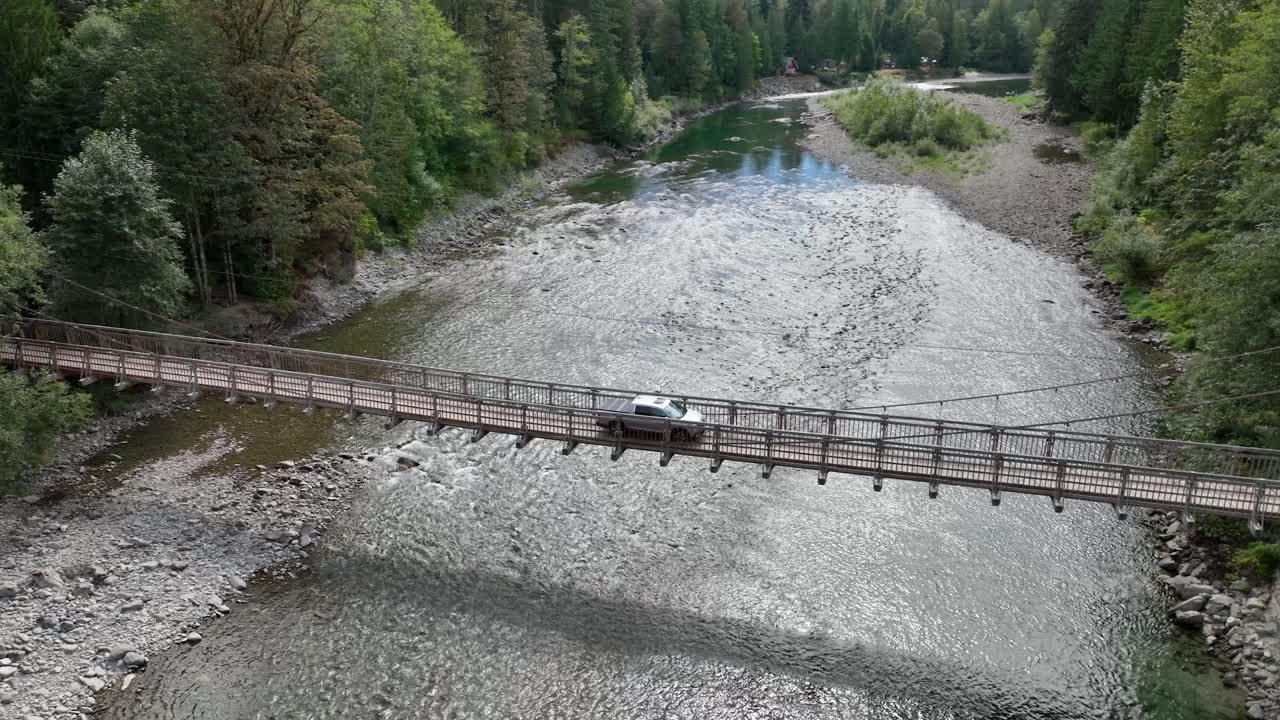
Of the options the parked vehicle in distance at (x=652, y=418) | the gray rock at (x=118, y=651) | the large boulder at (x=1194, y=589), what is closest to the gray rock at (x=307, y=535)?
the gray rock at (x=118, y=651)

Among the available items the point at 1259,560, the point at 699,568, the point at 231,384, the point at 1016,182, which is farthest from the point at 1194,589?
the point at 1016,182

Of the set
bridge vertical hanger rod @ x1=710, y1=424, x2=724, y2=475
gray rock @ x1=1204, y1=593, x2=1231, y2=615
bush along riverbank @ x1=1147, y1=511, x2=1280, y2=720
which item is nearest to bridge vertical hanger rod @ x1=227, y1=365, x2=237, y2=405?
bridge vertical hanger rod @ x1=710, y1=424, x2=724, y2=475

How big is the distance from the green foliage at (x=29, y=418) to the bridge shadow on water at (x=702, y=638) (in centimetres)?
1018

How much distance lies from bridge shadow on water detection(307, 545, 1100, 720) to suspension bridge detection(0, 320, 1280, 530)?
4.38 metres

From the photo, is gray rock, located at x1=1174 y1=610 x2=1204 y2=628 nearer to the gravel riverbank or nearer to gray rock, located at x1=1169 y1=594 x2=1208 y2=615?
the gravel riverbank

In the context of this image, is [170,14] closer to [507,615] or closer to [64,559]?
[64,559]

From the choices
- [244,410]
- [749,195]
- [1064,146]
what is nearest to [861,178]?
[749,195]

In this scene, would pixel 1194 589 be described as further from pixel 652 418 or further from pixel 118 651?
pixel 118 651

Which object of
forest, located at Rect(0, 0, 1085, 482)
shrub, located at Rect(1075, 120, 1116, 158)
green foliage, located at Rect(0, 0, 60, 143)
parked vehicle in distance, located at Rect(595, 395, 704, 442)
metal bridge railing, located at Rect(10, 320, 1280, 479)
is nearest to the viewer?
metal bridge railing, located at Rect(10, 320, 1280, 479)

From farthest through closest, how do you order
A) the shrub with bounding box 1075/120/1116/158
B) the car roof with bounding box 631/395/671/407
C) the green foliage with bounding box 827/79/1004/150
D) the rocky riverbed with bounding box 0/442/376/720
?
the green foliage with bounding box 827/79/1004/150 < the shrub with bounding box 1075/120/1116/158 < the car roof with bounding box 631/395/671/407 < the rocky riverbed with bounding box 0/442/376/720

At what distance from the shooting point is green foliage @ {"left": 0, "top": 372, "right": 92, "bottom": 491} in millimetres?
26656

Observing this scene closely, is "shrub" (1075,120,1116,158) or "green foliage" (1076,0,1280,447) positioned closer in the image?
"green foliage" (1076,0,1280,447)

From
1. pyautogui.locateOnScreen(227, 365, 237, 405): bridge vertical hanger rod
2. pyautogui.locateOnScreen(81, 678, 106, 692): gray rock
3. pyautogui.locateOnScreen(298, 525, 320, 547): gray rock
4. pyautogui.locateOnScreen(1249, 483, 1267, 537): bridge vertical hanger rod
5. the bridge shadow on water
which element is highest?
pyautogui.locateOnScreen(227, 365, 237, 405): bridge vertical hanger rod

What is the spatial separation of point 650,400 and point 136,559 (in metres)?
16.3
